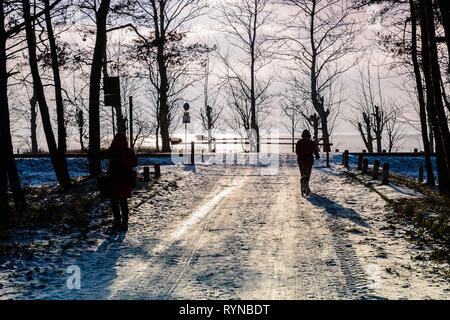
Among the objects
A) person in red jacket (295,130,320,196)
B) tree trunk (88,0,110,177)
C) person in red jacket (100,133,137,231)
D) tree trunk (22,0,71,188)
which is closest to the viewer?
person in red jacket (100,133,137,231)

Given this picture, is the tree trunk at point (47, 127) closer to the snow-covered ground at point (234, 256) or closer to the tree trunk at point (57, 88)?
the tree trunk at point (57, 88)

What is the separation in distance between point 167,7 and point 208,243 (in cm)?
2631

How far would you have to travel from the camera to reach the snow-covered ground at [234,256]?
5602mm

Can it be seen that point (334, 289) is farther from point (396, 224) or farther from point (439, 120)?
point (439, 120)

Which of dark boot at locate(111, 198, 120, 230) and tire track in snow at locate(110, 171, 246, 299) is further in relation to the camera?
dark boot at locate(111, 198, 120, 230)

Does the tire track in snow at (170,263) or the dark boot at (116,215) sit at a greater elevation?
the dark boot at (116,215)

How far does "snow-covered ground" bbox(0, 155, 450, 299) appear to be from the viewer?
18.4 feet

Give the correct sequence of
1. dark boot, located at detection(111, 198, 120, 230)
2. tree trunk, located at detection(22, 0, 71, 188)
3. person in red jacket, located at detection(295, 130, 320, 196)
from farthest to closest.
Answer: tree trunk, located at detection(22, 0, 71, 188) < person in red jacket, located at detection(295, 130, 320, 196) < dark boot, located at detection(111, 198, 120, 230)

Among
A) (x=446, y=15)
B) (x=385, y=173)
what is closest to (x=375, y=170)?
(x=385, y=173)

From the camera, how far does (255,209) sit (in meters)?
11.3

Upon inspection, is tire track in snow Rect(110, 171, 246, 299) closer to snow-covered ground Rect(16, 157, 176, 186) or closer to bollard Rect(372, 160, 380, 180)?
bollard Rect(372, 160, 380, 180)

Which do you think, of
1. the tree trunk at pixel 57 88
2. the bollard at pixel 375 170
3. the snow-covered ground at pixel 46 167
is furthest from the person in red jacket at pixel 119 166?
the snow-covered ground at pixel 46 167

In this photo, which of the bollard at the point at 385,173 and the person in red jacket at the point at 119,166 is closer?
the person in red jacket at the point at 119,166

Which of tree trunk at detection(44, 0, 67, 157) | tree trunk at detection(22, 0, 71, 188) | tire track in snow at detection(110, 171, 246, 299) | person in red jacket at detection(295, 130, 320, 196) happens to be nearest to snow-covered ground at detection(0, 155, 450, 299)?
tire track in snow at detection(110, 171, 246, 299)
